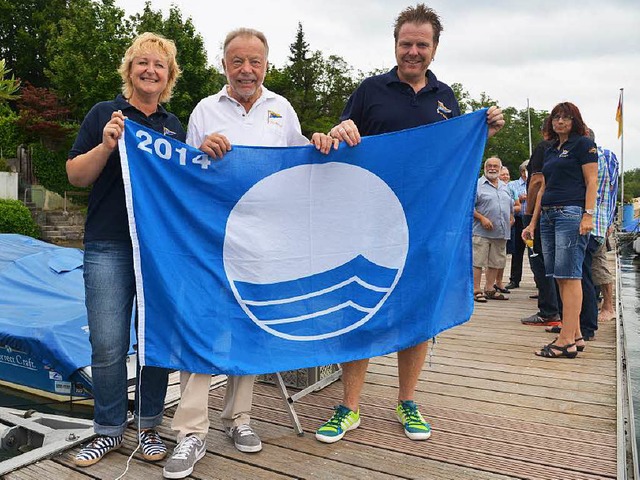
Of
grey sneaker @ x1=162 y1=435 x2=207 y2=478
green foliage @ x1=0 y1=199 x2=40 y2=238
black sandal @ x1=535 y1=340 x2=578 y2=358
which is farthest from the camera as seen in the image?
green foliage @ x1=0 y1=199 x2=40 y2=238

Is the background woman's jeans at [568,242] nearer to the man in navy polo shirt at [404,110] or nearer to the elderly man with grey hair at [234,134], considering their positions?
the man in navy polo shirt at [404,110]

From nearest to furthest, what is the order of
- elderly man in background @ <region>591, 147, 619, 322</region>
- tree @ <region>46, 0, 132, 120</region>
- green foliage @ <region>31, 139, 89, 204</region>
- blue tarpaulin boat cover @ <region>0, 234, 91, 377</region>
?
elderly man in background @ <region>591, 147, 619, 322</region>, blue tarpaulin boat cover @ <region>0, 234, 91, 377</region>, tree @ <region>46, 0, 132, 120</region>, green foliage @ <region>31, 139, 89, 204</region>

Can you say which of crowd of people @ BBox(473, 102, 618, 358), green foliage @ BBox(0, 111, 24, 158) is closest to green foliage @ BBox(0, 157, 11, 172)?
green foliage @ BBox(0, 111, 24, 158)

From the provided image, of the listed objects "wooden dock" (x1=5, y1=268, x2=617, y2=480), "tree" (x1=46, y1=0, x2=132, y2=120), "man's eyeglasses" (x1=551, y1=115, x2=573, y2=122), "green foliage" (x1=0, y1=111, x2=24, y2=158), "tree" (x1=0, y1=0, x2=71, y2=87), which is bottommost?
"wooden dock" (x1=5, y1=268, x2=617, y2=480)

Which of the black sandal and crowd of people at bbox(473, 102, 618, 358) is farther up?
crowd of people at bbox(473, 102, 618, 358)

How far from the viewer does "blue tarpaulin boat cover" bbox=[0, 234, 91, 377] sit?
512 centimetres

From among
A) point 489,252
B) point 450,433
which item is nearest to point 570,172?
point 450,433

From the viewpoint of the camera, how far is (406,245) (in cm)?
301

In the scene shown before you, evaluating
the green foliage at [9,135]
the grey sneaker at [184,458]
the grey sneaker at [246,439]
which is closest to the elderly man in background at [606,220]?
the grey sneaker at [246,439]

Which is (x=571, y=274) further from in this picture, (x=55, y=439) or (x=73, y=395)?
(x=73, y=395)

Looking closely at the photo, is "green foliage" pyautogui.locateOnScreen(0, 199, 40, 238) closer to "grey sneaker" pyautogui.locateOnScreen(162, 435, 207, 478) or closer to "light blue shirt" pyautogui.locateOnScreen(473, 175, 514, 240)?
"light blue shirt" pyautogui.locateOnScreen(473, 175, 514, 240)

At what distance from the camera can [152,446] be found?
2.79 metres

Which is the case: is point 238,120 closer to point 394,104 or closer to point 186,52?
point 394,104

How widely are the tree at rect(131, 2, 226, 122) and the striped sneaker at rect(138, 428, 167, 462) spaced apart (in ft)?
77.7
